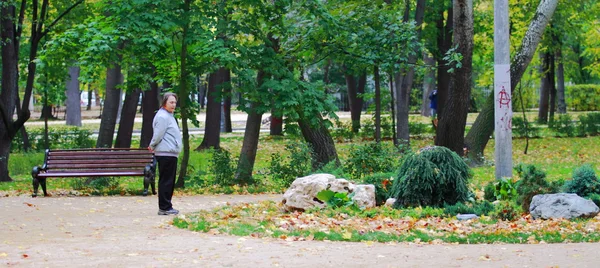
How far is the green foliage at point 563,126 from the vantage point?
3150cm

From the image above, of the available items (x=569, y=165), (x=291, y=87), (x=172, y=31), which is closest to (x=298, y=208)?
(x=291, y=87)

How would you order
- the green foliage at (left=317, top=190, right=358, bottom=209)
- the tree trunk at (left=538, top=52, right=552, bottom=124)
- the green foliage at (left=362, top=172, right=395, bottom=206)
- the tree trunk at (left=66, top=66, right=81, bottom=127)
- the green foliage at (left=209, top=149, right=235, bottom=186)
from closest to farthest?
the green foliage at (left=317, top=190, right=358, bottom=209) → the green foliage at (left=362, top=172, right=395, bottom=206) → the green foliage at (left=209, top=149, right=235, bottom=186) → the tree trunk at (left=538, top=52, right=552, bottom=124) → the tree trunk at (left=66, top=66, right=81, bottom=127)

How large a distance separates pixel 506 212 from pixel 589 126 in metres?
21.7

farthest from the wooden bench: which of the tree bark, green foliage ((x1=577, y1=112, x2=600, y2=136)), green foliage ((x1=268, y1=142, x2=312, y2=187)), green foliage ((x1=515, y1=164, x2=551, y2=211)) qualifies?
green foliage ((x1=577, y1=112, x2=600, y2=136))

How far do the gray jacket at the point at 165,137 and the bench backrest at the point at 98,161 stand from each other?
3586 millimetres

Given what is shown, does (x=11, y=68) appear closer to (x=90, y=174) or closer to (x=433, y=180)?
(x=90, y=174)

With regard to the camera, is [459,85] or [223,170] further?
[459,85]

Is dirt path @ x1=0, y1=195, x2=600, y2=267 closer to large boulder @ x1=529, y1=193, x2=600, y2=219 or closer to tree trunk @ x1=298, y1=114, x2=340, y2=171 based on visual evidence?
large boulder @ x1=529, y1=193, x2=600, y2=219

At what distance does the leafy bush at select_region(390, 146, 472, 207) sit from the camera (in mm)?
12242

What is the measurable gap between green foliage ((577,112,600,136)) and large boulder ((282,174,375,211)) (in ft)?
68.0

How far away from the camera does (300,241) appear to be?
982 cm

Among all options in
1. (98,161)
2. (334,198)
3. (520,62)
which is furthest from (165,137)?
(520,62)

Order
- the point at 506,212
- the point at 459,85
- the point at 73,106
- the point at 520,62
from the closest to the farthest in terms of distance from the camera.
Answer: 1. the point at 506,212
2. the point at 459,85
3. the point at 520,62
4. the point at 73,106

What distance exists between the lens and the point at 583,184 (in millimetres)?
12164
